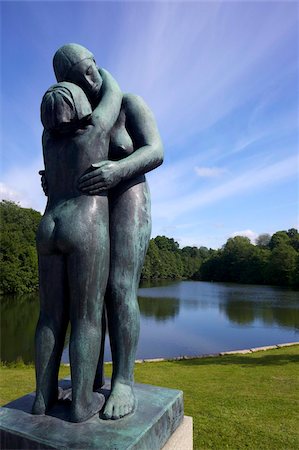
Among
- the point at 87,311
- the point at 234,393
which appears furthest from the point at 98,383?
the point at 234,393

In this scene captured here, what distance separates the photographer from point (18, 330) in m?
17.7

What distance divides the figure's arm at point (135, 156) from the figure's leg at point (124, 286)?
20 centimetres

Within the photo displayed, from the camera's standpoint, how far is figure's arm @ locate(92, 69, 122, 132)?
7.89ft

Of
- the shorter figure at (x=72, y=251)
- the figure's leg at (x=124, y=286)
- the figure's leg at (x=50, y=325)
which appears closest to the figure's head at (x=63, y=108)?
the shorter figure at (x=72, y=251)

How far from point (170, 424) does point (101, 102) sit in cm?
227

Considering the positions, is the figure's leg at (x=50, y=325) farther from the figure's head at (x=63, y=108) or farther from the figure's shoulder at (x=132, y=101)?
the figure's shoulder at (x=132, y=101)

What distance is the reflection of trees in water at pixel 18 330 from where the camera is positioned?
13.1 metres

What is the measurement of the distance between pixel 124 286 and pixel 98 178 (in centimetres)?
76

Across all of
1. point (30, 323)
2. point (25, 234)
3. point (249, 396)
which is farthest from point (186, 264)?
point (249, 396)

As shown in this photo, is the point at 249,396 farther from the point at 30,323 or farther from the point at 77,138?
the point at 30,323

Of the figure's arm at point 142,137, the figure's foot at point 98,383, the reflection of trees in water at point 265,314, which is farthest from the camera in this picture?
the reflection of trees in water at point 265,314

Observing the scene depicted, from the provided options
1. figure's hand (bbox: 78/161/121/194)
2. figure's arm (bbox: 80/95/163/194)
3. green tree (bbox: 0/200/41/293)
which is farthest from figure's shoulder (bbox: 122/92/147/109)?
green tree (bbox: 0/200/41/293)

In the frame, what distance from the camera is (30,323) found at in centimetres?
1966

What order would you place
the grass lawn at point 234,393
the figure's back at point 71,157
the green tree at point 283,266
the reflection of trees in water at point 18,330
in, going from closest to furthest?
1. the figure's back at point 71,157
2. the grass lawn at point 234,393
3. the reflection of trees in water at point 18,330
4. the green tree at point 283,266
